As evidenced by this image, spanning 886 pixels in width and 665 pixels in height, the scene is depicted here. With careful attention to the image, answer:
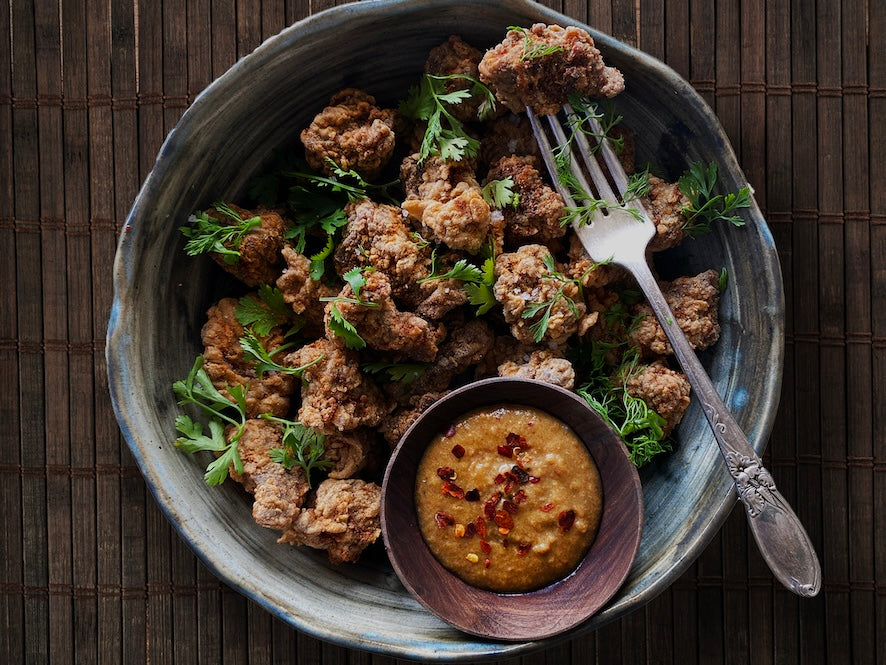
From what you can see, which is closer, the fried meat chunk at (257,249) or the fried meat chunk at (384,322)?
the fried meat chunk at (384,322)

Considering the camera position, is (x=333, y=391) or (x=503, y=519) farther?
(x=333, y=391)

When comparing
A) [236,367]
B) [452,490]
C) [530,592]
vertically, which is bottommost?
[530,592]

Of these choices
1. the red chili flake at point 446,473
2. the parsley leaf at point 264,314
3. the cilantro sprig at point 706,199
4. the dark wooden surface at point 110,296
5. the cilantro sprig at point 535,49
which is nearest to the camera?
the cilantro sprig at point 535,49

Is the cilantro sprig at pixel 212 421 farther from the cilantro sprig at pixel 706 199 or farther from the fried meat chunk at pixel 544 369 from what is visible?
the cilantro sprig at pixel 706 199

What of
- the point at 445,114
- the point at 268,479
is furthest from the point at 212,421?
the point at 445,114

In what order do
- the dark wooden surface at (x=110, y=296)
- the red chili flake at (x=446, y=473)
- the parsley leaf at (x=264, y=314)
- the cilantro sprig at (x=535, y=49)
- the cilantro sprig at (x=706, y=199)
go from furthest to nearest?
the dark wooden surface at (x=110, y=296) < the parsley leaf at (x=264, y=314) < the cilantro sprig at (x=706, y=199) < the red chili flake at (x=446, y=473) < the cilantro sprig at (x=535, y=49)

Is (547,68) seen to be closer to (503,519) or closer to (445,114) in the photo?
(445,114)

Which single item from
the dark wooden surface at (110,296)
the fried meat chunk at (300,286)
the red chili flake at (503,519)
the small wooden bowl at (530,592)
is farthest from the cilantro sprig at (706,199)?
the fried meat chunk at (300,286)

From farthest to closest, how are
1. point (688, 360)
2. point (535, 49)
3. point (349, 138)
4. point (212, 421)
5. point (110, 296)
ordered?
point (110, 296) < point (212, 421) < point (349, 138) < point (688, 360) < point (535, 49)
